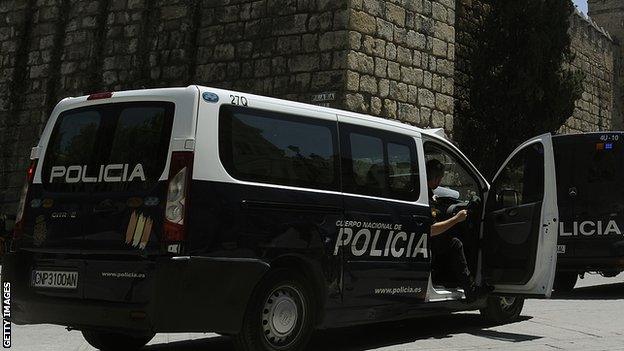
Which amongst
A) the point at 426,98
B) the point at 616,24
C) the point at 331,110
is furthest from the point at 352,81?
the point at 616,24

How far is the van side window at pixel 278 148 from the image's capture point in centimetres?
512

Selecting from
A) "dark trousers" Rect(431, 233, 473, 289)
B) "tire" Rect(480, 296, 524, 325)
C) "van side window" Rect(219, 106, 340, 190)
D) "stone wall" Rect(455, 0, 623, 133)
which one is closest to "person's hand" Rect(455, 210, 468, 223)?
"dark trousers" Rect(431, 233, 473, 289)

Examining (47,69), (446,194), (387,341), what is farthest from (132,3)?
(387,341)

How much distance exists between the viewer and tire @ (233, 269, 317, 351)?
5.12 metres

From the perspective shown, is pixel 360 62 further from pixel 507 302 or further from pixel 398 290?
pixel 398 290

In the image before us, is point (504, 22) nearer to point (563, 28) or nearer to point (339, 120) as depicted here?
point (563, 28)

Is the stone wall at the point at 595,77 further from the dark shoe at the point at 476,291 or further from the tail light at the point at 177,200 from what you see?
the tail light at the point at 177,200

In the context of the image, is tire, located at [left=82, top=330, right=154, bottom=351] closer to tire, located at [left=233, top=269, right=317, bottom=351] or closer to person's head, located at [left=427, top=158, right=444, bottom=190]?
tire, located at [left=233, top=269, right=317, bottom=351]

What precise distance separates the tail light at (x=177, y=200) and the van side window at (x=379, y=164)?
1479 mm

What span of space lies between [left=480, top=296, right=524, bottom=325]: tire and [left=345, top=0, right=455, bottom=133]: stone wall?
5.76 metres

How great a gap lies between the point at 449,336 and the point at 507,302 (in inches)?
43.5

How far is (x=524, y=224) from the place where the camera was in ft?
22.8

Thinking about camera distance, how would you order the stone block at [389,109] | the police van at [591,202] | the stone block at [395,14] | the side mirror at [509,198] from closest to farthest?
the side mirror at [509,198]
the police van at [591,202]
the stone block at [389,109]
the stone block at [395,14]

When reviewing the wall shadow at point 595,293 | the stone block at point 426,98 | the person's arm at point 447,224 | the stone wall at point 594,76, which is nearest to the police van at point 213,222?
the person's arm at point 447,224
